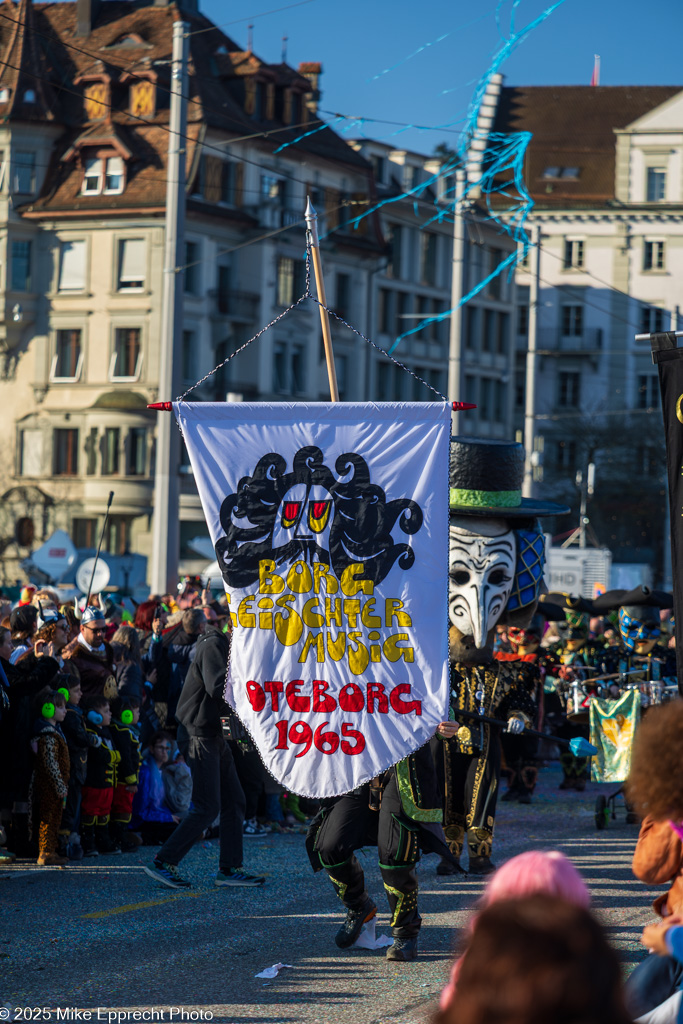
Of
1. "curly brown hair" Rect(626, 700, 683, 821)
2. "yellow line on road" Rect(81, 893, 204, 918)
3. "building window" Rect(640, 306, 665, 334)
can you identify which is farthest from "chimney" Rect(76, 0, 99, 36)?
"curly brown hair" Rect(626, 700, 683, 821)

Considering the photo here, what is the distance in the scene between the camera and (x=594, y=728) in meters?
11.3

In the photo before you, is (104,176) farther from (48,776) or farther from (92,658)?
(48,776)

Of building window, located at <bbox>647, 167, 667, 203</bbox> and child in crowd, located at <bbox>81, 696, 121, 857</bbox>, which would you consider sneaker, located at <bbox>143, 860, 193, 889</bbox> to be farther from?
building window, located at <bbox>647, 167, 667, 203</bbox>

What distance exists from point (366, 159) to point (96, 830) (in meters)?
42.6

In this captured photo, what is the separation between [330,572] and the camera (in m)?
6.87

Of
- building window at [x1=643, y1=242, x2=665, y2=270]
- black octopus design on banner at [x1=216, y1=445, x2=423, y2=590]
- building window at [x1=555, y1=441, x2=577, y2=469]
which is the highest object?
building window at [x1=643, y1=242, x2=665, y2=270]

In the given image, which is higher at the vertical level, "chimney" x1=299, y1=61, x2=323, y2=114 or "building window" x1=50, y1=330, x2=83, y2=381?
"chimney" x1=299, y1=61, x2=323, y2=114

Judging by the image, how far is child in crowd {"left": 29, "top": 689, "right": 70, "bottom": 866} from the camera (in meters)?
8.99

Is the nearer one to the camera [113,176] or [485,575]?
[485,575]

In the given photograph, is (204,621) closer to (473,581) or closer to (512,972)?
(473,581)

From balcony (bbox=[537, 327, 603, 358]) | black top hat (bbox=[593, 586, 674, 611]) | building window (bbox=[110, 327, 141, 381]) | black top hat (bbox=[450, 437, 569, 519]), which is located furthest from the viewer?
balcony (bbox=[537, 327, 603, 358])

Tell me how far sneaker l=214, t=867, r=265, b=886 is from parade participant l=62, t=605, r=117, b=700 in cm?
172

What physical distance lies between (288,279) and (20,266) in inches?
331

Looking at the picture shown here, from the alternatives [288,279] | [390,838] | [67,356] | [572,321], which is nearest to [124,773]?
[390,838]
